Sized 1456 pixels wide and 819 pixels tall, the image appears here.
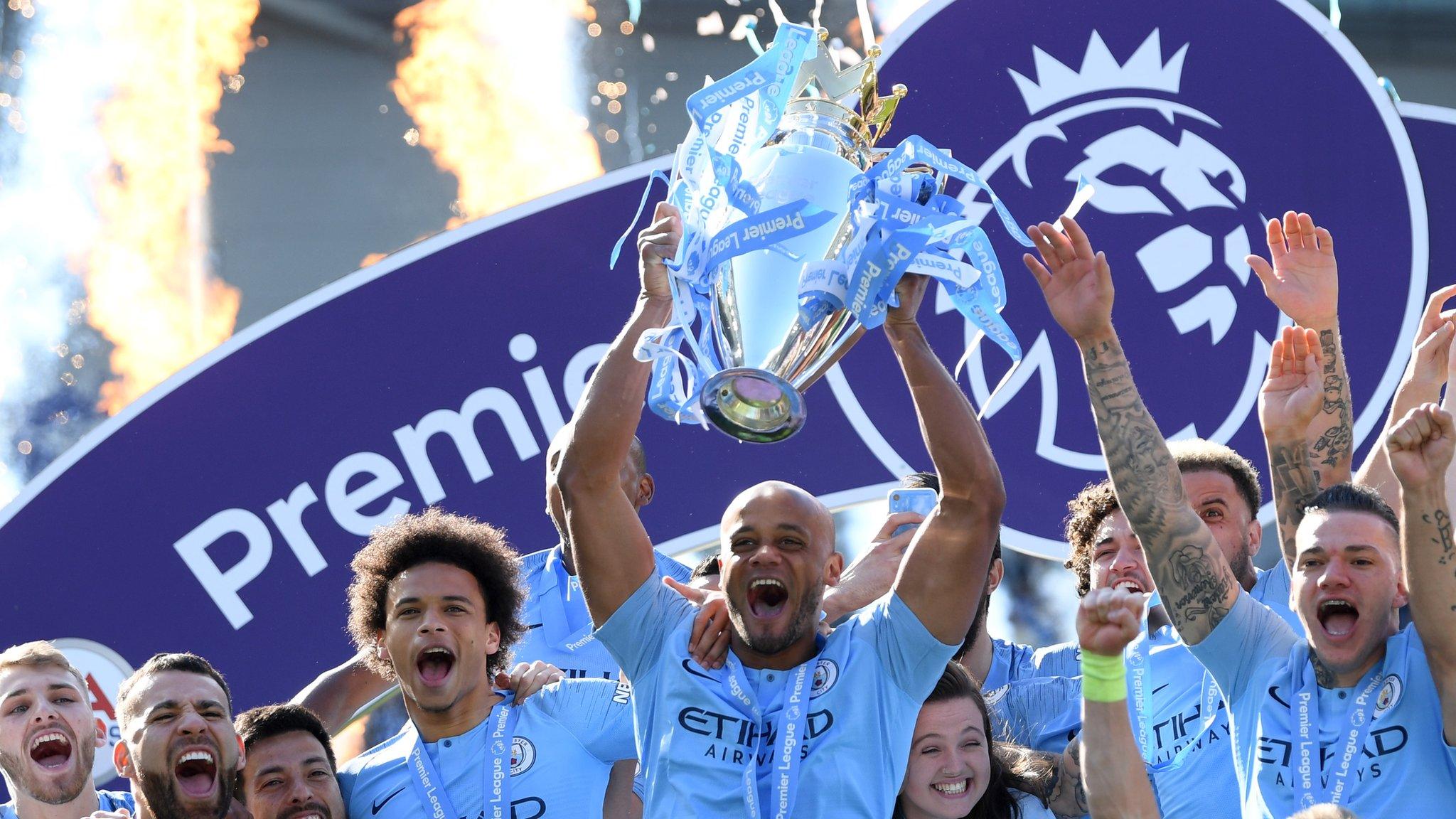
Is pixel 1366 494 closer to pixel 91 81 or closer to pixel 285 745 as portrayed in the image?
pixel 285 745

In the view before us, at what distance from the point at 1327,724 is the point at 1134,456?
65 centimetres

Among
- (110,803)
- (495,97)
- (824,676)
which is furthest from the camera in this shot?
(495,97)

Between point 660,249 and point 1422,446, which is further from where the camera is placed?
point 660,249

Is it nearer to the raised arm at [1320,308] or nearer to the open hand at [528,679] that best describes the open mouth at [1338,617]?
the raised arm at [1320,308]

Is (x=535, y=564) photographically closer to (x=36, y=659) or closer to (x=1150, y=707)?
(x=36, y=659)

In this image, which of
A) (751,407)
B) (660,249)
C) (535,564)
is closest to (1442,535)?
(751,407)

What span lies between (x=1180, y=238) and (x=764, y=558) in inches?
119

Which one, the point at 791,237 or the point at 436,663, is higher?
the point at 791,237

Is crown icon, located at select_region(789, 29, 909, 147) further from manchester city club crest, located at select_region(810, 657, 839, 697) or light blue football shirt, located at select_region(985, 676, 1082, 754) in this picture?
light blue football shirt, located at select_region(985, 676, 1082, 754)

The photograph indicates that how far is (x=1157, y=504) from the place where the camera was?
12.2 ft

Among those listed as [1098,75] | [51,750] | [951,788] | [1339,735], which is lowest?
[1339,735]

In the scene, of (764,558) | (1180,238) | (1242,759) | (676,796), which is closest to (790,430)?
(764,558)

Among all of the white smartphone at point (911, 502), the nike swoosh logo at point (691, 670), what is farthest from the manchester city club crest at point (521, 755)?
the white smartphone at point (911, 502)

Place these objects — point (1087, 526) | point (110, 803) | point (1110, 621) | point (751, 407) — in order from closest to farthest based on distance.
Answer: point (751, 407), point (1110, 621), point (1087, 526), point (110, 803)
